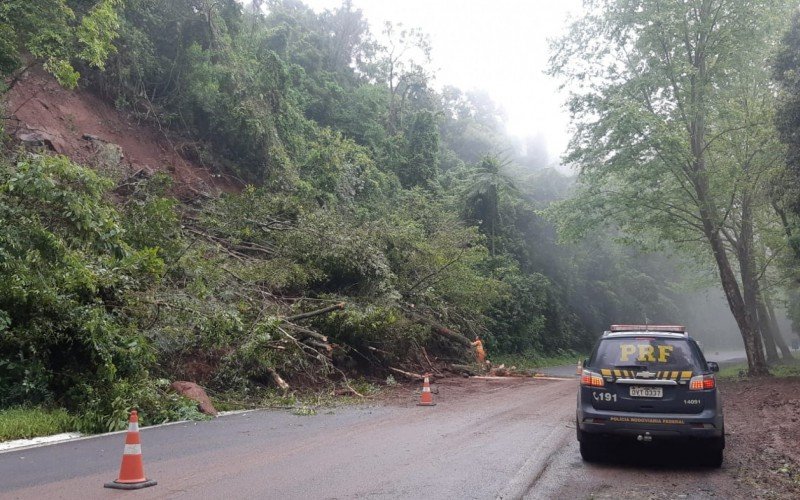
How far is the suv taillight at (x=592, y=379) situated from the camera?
305 inches

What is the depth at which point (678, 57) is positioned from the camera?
21.8 m

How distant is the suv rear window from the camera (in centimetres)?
768

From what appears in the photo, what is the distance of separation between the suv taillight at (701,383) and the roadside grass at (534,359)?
844 inches

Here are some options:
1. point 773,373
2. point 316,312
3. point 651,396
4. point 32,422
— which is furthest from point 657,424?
point 773,373

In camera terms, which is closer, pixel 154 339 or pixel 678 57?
pixel 154 339

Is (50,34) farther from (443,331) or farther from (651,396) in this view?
(651,396)

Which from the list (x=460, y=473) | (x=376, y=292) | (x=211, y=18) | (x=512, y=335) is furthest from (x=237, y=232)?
(x=512, y=335)

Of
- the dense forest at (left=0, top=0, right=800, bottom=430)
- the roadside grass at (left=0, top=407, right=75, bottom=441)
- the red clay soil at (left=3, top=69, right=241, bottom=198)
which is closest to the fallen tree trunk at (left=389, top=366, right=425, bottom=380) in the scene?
the dense forest at (left=0, top=0, right=800, bottom=430)

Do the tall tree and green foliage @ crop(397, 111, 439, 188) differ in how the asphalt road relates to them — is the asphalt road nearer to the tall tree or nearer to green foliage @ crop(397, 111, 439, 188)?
the tall tree

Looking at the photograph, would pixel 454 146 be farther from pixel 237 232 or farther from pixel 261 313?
pixel 261 313

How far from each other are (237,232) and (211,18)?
11.7 m

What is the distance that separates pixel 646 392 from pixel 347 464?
3660mm

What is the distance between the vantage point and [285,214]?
66.9ft

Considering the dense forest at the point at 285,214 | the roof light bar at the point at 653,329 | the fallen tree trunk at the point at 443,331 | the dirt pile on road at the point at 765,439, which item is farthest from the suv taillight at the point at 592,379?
the fallen tree trunk at the point at 443,331
